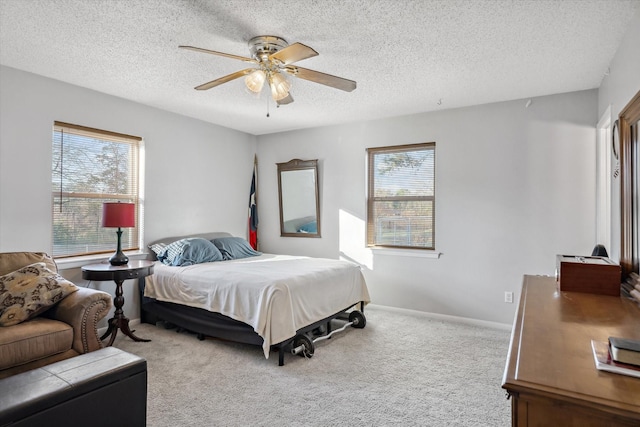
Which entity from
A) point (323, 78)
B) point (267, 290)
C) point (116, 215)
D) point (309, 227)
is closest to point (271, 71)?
point (323, 78)

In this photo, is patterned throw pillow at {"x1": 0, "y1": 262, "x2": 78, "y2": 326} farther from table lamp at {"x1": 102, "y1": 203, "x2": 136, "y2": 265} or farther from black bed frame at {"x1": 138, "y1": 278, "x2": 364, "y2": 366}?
black bed frame at {"x1": 138, "y1": 278, "x2": 364, "y2": 366}

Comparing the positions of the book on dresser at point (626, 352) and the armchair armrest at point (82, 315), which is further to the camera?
the armchair armrest at point (82, 315)

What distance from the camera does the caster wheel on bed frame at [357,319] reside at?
3.99 meters

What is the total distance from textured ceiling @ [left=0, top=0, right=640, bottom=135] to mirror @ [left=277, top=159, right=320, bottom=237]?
5.00 ft

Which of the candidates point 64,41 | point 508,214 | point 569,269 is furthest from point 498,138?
point 64,41

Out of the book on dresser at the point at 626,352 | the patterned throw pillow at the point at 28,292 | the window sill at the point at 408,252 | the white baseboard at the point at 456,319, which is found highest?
the book on dresser at the point at 626,352

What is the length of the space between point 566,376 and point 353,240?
4015 mm

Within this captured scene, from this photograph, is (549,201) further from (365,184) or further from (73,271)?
(73,271)

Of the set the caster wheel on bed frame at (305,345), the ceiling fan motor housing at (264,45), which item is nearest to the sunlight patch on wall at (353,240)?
the caster wheel on bed frame at (305,345)

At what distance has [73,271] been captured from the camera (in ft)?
11.7

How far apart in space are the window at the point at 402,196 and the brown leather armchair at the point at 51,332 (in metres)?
3.20

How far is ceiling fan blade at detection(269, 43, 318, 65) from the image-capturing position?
7.14 feet

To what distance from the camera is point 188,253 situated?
4.08 metres

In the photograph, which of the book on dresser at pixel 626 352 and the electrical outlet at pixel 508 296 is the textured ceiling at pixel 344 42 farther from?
the electrical outlet at pixel 508 296
